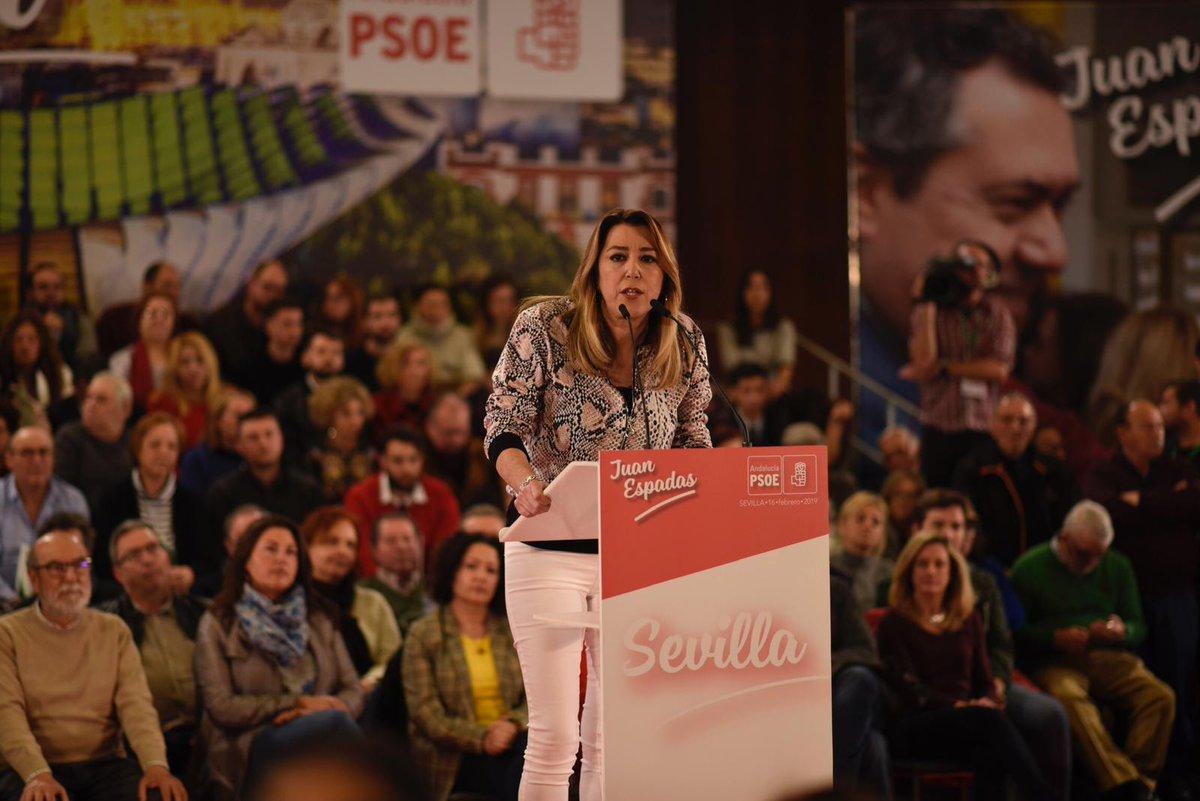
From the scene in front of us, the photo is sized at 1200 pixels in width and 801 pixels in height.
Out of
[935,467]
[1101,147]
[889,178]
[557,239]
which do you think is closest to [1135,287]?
[1101,147]

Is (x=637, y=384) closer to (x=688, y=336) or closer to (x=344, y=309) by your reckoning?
(x=688, y=336)

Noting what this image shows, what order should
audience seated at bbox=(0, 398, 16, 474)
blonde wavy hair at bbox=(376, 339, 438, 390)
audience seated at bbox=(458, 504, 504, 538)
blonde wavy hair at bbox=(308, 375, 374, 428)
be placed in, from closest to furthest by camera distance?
1. audience seated at bbox=(458, 504, 504, 538)
2. audience seated at bbox=(0, 398, 16, 474)
3. blonde wavy hair at bbox=(308, 375, 374, 428)
4. blonde wavy hair at bbox=(376, 339, 438, 390)

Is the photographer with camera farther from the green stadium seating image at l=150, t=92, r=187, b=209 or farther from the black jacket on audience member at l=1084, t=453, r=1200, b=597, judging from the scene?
the green stadium seating image at l=150, t=92, r=187, b=209

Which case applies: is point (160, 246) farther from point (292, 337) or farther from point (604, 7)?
point (604, 7)

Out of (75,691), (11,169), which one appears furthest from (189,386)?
(75,691)

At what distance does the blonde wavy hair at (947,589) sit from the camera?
16.3 ft

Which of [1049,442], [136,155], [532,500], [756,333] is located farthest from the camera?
[136,155]

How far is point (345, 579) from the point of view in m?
5.00

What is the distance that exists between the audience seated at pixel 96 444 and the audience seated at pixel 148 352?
2.02ft

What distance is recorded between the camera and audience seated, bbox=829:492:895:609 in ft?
17.8

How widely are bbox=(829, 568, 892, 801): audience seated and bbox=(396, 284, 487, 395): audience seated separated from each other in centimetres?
269

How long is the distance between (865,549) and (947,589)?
0.56 meters

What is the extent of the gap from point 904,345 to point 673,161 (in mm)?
1590

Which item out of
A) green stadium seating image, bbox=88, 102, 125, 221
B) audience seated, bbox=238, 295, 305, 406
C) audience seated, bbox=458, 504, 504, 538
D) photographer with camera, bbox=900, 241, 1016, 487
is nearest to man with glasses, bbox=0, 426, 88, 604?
audience seated, bbox=458, 504, 504, 538
